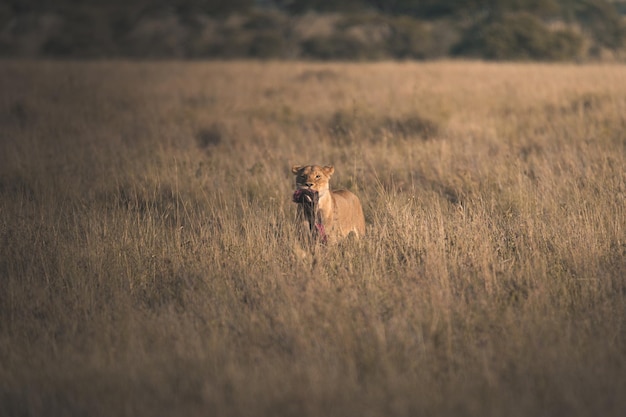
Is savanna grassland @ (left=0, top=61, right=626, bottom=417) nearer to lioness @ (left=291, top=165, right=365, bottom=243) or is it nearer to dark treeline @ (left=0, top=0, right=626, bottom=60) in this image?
lioness @ (left=291, top=165, right=365, bottom=243)

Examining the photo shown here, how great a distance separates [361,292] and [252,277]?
27.5 inches

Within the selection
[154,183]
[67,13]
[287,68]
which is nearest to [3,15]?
[67,13]

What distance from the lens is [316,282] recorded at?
461 centimetres

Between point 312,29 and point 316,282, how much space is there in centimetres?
3768

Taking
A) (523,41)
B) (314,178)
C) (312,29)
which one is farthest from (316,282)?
(312,29)

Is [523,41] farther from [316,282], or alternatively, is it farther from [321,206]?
[316,282]

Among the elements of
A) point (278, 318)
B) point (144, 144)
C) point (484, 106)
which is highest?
point (484, 106)

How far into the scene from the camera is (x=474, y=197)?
6898 millimetres

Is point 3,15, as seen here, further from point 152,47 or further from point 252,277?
point 252,277

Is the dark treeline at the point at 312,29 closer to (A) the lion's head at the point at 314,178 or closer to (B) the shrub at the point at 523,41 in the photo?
(B) the shrub at the point at 523,41

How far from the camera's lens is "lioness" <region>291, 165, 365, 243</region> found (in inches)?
211

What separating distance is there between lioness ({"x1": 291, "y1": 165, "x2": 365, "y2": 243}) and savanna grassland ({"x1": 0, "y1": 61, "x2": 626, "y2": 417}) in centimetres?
18

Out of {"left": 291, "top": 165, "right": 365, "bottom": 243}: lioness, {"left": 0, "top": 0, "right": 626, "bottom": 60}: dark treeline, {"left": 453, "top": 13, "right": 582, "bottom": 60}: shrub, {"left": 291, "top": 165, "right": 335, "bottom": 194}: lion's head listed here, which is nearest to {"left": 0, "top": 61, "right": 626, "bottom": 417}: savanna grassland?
{"left": 291, "top": 165, "right": 365, "bottom": 243}: lioness

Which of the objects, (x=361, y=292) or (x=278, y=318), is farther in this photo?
(x=361, y=292)
